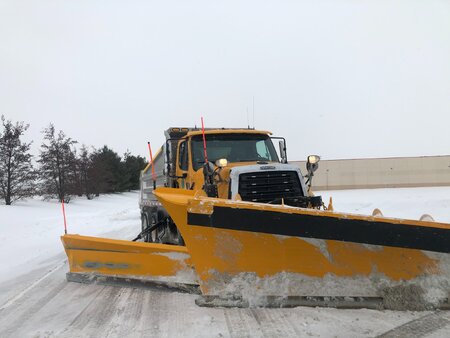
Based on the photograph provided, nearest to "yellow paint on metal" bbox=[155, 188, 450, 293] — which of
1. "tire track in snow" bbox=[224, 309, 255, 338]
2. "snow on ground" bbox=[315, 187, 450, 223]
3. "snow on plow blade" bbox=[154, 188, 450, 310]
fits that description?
"snow on plow blade" bbox=[154, 188, 450, 310]

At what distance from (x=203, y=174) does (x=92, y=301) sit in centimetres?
230

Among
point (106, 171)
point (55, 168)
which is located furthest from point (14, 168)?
point (106, 171)

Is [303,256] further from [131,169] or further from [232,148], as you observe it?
[131,169]

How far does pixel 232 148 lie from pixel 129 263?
262 centimetres

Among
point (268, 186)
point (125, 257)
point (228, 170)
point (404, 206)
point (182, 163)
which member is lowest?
point (404, 206)

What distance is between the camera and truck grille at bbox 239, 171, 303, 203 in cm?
520

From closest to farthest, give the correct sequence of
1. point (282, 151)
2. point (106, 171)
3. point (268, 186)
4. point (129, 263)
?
point (129, 263)
point (268, 186)
point (282, 151)
point (106, 171)

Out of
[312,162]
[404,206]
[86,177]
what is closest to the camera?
[312,162]

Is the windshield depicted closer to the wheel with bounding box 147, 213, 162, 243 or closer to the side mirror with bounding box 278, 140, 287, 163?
the side mirror with bounding box 278, 140, 287, 163

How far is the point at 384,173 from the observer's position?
5206 cm

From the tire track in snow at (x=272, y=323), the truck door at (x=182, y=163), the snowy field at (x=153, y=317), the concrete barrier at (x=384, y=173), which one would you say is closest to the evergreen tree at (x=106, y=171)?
the concrete barrier at (x=384, y=173)

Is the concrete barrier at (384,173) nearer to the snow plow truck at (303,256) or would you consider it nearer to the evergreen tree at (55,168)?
the evergreen tree at (55,168)

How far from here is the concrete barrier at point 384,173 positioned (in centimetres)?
5172

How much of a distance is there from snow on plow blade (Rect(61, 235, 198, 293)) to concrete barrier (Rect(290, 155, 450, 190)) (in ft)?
158
